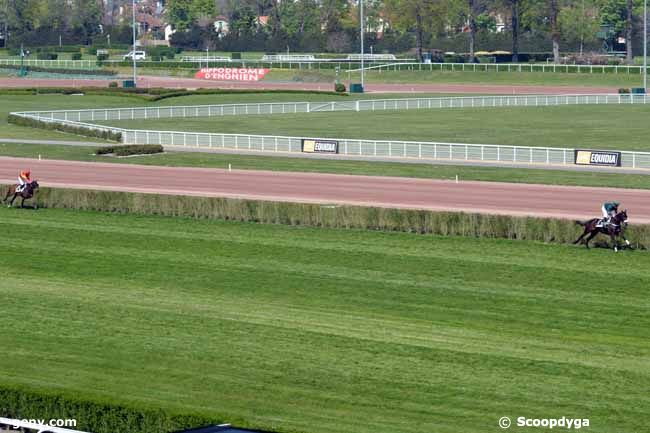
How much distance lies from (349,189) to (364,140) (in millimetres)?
16212

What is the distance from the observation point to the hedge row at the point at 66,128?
64.2 meters

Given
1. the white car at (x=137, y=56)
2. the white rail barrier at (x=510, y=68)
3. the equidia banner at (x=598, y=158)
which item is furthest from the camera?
the white car at (x=137, y=56)

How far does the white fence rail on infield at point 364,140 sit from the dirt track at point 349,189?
7.80 meters

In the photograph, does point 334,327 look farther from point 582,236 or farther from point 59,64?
point 59,64

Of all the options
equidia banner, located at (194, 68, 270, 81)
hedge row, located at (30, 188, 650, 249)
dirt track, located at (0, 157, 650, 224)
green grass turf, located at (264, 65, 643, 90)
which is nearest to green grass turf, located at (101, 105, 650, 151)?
dirt track, located at (0, 157, 650, 224)

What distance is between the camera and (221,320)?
23.1m

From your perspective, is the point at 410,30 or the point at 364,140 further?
the point at 410,30

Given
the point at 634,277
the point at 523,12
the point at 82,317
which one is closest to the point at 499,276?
the point at 634,277

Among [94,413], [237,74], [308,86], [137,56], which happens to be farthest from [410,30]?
[94,413]

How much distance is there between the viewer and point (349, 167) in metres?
51.5

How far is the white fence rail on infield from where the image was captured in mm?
52688

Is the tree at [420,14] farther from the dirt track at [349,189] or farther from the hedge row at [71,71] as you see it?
the dirt track at [349,189]

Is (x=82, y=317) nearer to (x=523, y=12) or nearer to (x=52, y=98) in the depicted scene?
(x=52, y=98)

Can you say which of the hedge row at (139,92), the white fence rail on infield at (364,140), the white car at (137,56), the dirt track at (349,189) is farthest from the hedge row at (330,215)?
the white car at (137,56)
